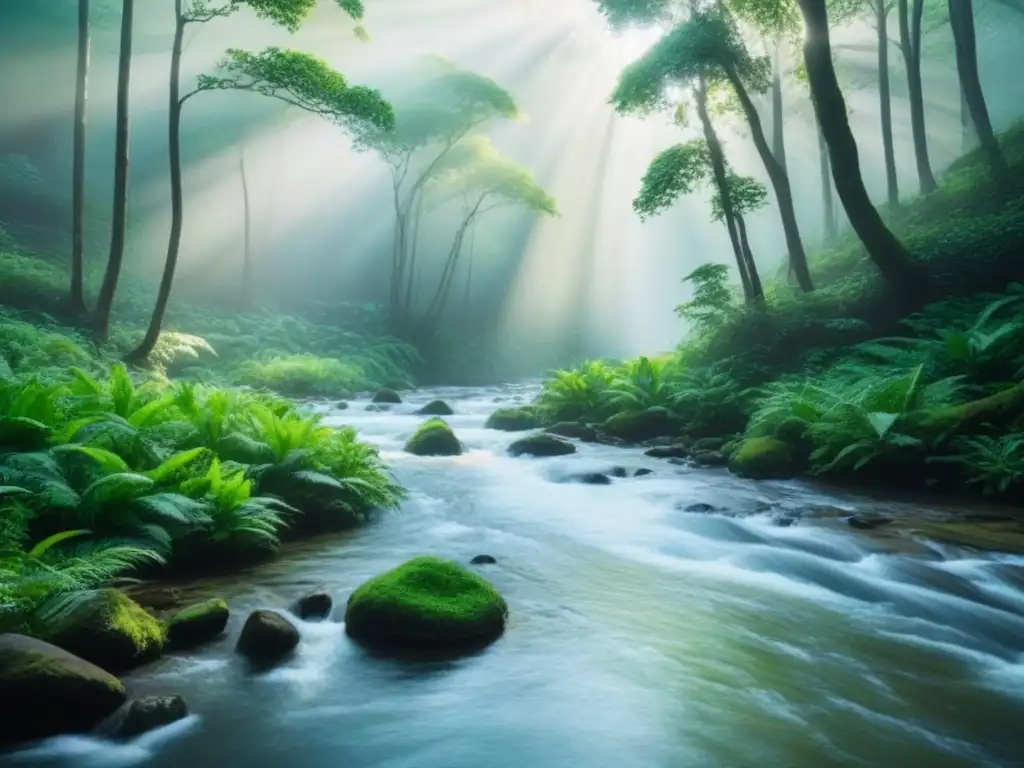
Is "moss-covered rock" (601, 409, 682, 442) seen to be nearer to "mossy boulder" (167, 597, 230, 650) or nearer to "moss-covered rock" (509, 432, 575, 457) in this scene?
"moss-covered rock" (509, 432, 575, 457)

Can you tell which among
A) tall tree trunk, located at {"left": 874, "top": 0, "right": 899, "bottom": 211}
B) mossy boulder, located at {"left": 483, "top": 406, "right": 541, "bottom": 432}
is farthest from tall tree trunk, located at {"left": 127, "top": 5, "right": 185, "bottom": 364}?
tall tree trunk, located at {"left": 874, "top": 0, "right": 899, "bottom": 211}

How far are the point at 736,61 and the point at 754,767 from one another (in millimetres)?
13621

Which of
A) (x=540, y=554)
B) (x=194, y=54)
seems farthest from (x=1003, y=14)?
(x=540, y=554)

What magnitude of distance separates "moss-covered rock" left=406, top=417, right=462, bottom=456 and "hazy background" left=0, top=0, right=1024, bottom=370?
536 inches

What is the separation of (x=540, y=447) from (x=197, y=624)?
27.5ft

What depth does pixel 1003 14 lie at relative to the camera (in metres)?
40.9

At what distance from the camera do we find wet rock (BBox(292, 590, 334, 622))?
4785 mm

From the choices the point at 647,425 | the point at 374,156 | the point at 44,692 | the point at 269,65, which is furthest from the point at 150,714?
the point at 374,156

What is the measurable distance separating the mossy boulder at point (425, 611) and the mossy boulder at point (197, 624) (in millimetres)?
830

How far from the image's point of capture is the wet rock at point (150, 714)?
320 cm

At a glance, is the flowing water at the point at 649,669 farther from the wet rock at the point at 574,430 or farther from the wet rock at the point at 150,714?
the wet rock at the point at 574,430

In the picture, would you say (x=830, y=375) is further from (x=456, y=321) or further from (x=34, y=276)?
(x=456, y=321)

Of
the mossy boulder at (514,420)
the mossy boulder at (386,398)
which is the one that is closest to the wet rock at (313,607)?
the mossy boulder at (514,420)

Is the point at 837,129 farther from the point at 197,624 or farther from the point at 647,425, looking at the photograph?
the point at 197,624
